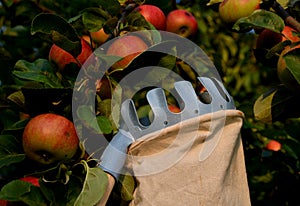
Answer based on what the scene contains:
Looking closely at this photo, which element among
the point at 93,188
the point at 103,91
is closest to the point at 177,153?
the point at 93,188

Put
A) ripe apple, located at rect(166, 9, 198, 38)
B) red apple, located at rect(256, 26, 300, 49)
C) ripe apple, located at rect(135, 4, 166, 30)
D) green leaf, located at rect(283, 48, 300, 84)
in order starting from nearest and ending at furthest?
green leaf, located at rect(283, 48, 300, 84), red apple, located at rect(256, 26, 300, 49), ripe apple, located at rect(135, 4, 166, 30), ripe apple, located at rect(166, 9, 198, 38)

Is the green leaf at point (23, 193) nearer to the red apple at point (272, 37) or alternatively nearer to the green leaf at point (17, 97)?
the green leaf at point (17, 97)

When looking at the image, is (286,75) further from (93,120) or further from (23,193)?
(23,193)

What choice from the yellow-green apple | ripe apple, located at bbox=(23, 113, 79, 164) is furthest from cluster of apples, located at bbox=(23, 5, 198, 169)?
the yellow-green apple

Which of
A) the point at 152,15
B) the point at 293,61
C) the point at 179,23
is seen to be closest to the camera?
the point at 293,61

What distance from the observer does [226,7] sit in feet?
3.89

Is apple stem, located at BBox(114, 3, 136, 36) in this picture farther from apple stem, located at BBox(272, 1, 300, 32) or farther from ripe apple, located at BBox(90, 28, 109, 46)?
apple stem, located at BBox(272, 1, 300, 32)

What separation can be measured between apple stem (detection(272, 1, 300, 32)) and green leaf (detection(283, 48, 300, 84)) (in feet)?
0.36

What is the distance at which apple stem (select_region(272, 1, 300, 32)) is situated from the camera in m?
1.12

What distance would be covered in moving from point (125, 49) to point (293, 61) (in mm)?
303

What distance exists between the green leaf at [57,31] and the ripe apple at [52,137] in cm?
13

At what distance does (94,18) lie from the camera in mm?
1158

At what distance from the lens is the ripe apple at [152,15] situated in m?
1.20

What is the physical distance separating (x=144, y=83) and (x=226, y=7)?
249mm
